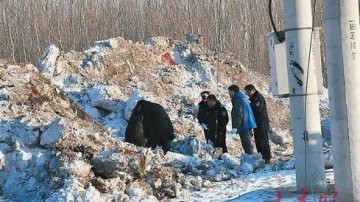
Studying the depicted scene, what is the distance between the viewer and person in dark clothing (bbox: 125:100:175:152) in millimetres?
11070

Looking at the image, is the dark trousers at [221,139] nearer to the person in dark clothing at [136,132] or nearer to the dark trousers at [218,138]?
the dark trousers at [218,138]

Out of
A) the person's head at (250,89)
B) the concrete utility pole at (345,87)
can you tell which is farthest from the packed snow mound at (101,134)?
the concrete utility pole at (345,87)

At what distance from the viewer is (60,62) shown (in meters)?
19.9

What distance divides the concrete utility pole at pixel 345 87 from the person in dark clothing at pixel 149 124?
5.47m

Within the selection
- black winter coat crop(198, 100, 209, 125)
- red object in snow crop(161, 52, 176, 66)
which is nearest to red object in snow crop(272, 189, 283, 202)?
black winter coat crop(198, 100, 209, 125)

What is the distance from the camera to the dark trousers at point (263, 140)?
36.9 ft

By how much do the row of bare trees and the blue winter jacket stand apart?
1037 inches

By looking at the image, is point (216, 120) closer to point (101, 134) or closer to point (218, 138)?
point (218, 138)

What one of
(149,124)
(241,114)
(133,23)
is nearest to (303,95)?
(241,114)

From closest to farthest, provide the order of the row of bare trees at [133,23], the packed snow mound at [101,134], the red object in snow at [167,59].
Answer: the packed snow mound at [101,134] < the red object in snow at [167,59] < the row of bare trees at [133,23]

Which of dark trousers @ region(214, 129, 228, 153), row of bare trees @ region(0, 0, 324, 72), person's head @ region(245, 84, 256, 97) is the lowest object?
dark trousers @ region(214, 129, 228, 153)

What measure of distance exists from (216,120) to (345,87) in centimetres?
665

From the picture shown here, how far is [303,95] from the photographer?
6793mm

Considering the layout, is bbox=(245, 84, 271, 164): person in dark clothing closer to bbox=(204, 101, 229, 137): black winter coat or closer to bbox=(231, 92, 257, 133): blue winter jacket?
bbox=(231, 92, 257, 133): blue winter jacket
